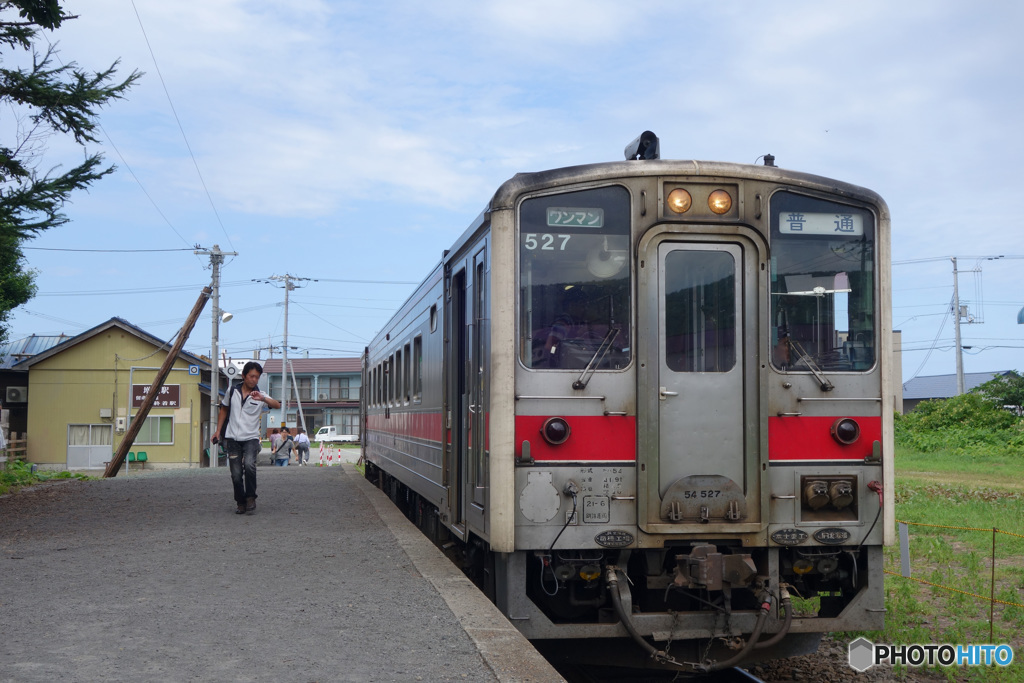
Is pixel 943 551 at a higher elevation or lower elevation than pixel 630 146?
lower

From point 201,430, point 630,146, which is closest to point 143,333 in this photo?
point 201,430

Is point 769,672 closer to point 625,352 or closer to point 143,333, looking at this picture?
point 625,352

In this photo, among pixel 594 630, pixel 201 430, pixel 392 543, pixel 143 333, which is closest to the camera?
pixel 594 630

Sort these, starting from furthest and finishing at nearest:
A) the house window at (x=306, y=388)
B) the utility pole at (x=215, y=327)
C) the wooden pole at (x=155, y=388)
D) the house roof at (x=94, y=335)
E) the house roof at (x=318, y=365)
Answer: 1. the house window at (x=306, y=388)
2. the house roof at (x=318, y=365)
3. the house roof at (x=94, y=335)
4. the utility pole at (x=215, y=327)
5. the wooden pole at (x=155, y=388)

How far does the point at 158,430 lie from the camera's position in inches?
1620

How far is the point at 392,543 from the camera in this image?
28.8 feet

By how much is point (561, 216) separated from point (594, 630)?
7.87ft

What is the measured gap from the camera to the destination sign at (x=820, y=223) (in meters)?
6.02

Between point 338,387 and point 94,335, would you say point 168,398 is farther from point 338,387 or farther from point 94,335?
point 338,387

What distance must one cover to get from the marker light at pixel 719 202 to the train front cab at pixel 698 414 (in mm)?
19

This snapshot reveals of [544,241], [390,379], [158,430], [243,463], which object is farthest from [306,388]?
[544,241]

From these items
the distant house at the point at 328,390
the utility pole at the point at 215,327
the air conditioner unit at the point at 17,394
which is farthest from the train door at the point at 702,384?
the distant house at the point at 328,390

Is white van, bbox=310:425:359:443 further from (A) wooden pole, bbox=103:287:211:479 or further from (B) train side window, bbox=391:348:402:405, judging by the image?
(B) train side window, bbox=391:348:402:405

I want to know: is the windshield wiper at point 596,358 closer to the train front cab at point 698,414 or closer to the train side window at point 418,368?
the train front cab at point 698,414
